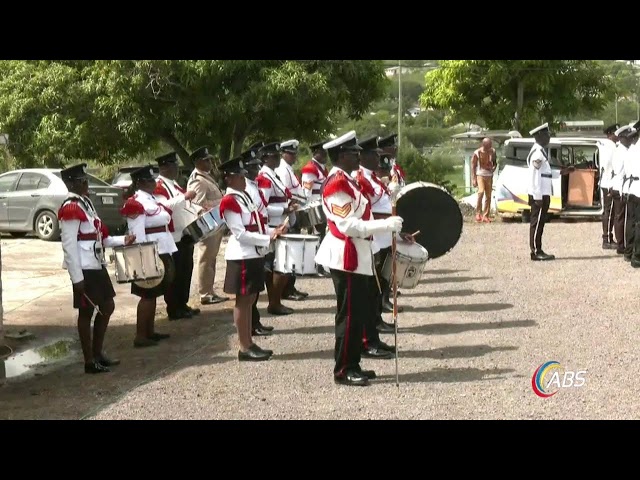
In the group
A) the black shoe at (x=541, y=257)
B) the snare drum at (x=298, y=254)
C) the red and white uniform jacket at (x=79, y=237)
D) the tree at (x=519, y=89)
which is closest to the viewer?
the red and white uniform jacket at (x=79, y=237)

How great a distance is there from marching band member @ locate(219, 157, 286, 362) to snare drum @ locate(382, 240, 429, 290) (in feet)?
3.42

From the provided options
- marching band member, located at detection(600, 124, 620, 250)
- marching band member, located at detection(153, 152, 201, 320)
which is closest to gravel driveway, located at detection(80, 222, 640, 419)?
marching band member, located at detection(153, 152, 201, 320)

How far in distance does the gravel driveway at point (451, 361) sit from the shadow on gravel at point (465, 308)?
0.04ft

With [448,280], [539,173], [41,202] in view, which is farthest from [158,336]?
[41,202]

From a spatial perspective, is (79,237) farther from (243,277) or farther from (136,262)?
(243,277)

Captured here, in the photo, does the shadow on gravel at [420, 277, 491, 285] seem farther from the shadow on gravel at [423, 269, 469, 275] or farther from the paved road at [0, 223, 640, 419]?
the shadow on gravel at [423, 269, 469, 275]

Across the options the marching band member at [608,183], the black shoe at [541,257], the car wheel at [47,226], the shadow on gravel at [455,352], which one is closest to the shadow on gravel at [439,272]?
the black shoe at [541,257]

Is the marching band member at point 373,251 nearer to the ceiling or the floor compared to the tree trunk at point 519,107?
nearer to the floor

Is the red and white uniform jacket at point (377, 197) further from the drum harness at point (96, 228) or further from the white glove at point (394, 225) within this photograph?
the drum harness at point (96, 228)

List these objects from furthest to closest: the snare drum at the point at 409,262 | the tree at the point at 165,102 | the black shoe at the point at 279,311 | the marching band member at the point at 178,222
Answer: the tree at the point at 165,102 < the black shoe at the point at 279,311 < the marching band member at the point at 178,222 < the snare drum at the point at 409,262

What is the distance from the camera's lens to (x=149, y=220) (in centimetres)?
1009

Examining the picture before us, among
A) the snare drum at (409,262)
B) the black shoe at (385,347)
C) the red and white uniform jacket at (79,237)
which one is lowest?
the black shoe at (385,347)

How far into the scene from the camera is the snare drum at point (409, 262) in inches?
356

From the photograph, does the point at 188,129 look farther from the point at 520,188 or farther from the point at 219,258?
the point at 520,188
